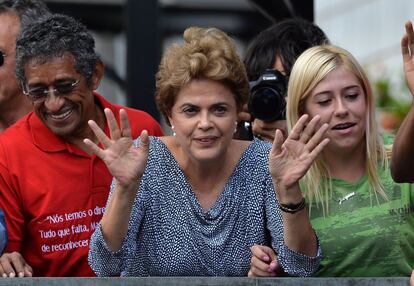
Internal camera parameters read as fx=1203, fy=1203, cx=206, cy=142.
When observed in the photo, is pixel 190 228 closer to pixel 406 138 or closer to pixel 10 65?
pixel 406 138

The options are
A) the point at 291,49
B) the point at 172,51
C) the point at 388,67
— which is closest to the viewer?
the point at 172,51

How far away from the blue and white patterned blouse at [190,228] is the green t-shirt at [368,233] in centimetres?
18

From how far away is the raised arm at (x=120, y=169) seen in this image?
137 inches

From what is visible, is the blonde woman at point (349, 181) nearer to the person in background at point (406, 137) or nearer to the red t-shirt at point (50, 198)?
the person in background at point (406, 137)

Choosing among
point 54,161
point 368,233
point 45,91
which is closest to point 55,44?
point 45,91

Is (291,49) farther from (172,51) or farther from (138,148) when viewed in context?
(138,148)

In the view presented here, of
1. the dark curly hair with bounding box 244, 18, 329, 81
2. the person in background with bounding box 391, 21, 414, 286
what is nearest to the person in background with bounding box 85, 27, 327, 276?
the person in background with bounding box 391, 21, 414, 286

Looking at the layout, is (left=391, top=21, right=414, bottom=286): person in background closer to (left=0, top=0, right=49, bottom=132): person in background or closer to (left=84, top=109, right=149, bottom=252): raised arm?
(left=84, top=109, right=149, bottom=252): raised arm

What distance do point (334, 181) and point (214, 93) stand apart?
481 mm

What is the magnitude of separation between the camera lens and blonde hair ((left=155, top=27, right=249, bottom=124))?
0.31 meters

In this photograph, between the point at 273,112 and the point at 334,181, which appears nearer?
the point at 334,181

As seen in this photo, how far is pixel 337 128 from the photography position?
12.5 ft

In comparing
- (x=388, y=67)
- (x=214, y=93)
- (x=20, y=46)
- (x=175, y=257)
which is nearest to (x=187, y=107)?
(x=214, y=93)

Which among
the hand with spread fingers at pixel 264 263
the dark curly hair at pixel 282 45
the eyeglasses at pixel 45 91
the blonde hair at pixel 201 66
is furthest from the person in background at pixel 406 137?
the eyeglasses at pixel 45 91
